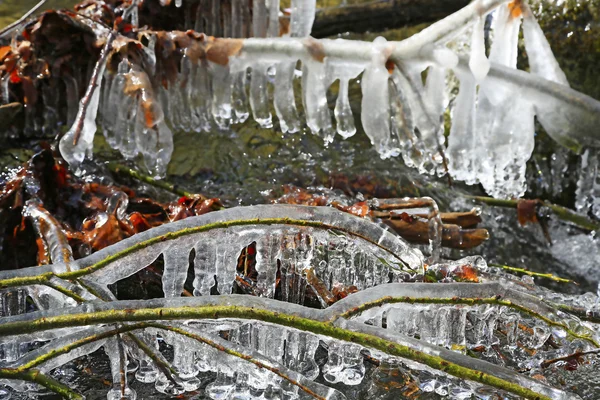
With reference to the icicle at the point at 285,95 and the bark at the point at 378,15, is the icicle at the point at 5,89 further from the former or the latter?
the bark at the point at 378,15

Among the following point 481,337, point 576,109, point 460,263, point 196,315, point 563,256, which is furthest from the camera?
point 563,256

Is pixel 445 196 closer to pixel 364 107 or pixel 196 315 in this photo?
pixel 364 107

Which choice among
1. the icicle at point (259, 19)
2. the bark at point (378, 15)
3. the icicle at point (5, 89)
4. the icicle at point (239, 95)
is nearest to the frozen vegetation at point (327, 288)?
the icicle at point (239, 95)

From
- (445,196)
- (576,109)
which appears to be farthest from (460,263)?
(445,196)

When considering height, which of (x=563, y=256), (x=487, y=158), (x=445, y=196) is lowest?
(x=563, y=256)

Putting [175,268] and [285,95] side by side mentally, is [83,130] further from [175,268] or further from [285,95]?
[175,268]

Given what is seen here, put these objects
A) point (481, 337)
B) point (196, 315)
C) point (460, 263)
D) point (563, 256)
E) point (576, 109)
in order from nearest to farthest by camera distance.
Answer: point (196, 315) < point (481, 337) < point (460, 263) < point (576, 109) < point (563, 256)

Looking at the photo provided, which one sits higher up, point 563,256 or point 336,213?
point 336,213

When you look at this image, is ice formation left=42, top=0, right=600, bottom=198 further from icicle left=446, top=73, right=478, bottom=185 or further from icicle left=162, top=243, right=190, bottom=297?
icicle left=162, top=243, right=190, bottom=297
